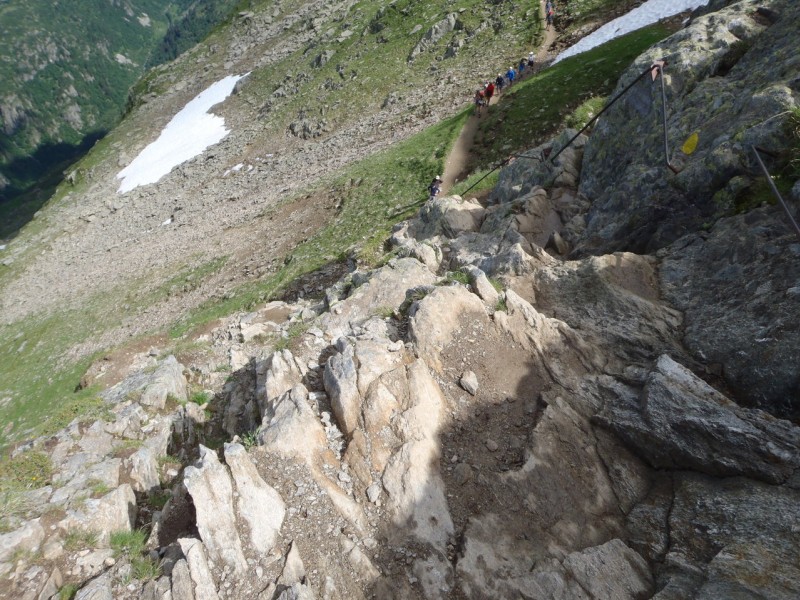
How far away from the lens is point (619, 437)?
349 inches

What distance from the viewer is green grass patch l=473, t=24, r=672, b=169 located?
2995 centimetres

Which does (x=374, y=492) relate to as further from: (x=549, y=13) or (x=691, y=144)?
(x=549, y=13)

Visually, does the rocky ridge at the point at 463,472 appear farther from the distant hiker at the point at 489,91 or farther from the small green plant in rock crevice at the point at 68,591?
the distant hiker at the point at 489,91

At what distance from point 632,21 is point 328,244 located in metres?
35.4

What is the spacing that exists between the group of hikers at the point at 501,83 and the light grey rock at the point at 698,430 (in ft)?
105

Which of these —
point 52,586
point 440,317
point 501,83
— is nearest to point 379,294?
point 440,317

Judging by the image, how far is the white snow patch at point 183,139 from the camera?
6775cm

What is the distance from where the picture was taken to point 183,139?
72250 mm

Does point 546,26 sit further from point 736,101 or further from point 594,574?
point 594,574

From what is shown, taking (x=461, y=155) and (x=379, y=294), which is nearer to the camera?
(x=379, y=294)

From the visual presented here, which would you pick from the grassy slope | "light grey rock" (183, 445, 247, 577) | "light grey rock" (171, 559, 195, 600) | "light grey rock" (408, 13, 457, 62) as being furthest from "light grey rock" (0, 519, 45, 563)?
"light grey rock" (408, 13, 457, 62)

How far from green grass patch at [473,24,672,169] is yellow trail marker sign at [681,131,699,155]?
16.3m

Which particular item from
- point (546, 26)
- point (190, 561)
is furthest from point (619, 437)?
point (546, 26)

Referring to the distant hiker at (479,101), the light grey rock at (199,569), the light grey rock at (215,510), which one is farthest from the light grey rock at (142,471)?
the distant hiker at (479,101)
